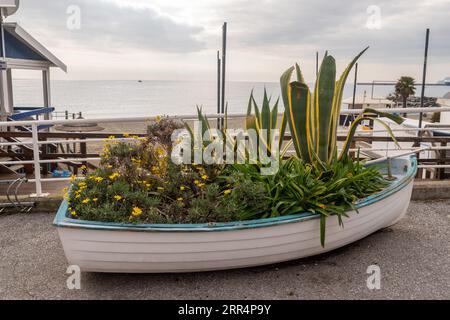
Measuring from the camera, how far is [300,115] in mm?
3738

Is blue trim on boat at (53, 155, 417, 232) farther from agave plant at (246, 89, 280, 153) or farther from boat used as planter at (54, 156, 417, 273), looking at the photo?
agave plant at (246, 89, 280, 153)

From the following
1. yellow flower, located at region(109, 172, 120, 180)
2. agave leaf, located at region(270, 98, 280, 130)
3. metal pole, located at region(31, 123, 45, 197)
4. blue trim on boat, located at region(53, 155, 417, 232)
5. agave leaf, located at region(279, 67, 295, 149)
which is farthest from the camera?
metal pole, located at region(31, 123, 45, 197)

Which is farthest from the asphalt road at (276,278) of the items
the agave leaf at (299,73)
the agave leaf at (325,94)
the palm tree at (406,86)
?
the palm tree at (406,86)

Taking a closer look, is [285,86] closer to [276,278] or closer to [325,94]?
[325,94]

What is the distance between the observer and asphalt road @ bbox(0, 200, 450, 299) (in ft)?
9.84

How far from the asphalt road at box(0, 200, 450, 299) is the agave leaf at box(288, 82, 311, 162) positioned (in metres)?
1.03

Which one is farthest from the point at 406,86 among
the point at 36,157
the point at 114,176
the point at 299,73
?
the point at 114,176

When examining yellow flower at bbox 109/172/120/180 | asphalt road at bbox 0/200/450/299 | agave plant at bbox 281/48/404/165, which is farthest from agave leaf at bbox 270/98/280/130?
yellow flower at bbox 109/172/120/180

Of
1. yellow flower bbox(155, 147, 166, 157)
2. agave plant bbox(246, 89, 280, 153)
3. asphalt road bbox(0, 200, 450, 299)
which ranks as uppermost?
agave plant bbox(246, 89, 280, 153)

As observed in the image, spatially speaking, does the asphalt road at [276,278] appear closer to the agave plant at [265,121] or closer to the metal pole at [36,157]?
the metal pole at [36,157]
